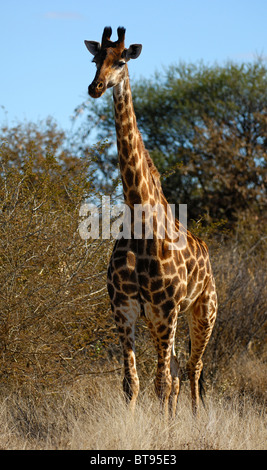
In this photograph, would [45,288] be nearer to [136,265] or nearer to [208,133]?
[136,265]

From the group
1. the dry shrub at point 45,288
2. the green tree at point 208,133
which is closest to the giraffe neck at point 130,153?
the dry shrub at point 45,288

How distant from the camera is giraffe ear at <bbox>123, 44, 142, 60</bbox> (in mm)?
4621

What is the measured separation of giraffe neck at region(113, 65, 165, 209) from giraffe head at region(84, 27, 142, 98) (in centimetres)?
10

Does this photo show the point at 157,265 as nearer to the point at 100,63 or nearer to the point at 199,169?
the point at 100,63

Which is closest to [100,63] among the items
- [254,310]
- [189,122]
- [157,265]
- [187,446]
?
[157,265]

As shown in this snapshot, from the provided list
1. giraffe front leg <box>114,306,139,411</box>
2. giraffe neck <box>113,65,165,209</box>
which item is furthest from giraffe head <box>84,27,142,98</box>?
giraffe front leg <box>114,306,139,411</box>

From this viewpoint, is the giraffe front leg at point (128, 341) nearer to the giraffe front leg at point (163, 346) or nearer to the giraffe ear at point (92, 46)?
the giraffe front leg at point (163, 346)

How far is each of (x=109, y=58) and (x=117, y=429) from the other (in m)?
2.54

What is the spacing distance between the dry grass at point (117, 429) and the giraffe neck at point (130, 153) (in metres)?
1.56

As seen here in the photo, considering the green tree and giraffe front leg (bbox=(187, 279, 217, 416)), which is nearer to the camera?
giraffe front leg (bbox=(187, 279, 217, 416))

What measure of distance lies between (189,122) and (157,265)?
12.9m

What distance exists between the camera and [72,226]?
20.6 ft

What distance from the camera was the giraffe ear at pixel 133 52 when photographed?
4.62 metres

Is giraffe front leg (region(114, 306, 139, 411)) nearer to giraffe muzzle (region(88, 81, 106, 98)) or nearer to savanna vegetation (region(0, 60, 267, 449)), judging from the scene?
savanna vegetation (region(0, 60, 267, 449))
